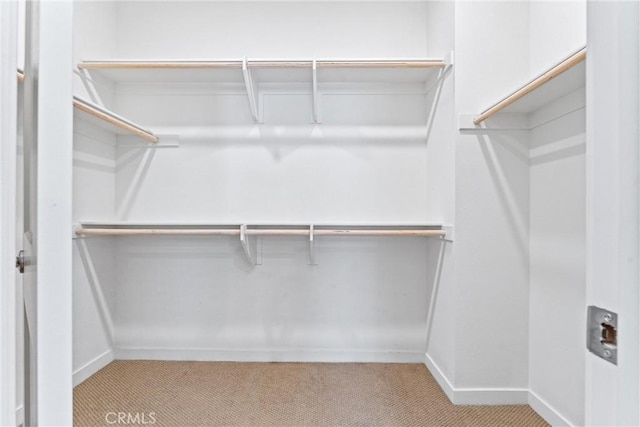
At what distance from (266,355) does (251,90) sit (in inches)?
65.1

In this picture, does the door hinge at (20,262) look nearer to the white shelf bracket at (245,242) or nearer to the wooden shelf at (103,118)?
the wooden shelf at (103,118)

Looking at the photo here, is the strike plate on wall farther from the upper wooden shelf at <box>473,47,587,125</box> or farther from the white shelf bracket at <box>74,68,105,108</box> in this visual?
the white shelf bracket at <box>74,68,105,108</box>

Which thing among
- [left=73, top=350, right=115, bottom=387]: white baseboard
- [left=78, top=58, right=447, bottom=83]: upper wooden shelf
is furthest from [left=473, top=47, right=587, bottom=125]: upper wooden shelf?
[left=73, top=350, right=115, bottom=387]: white baseboard

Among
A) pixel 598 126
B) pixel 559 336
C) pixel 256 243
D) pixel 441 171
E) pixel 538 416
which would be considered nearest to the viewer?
pixel 598 126

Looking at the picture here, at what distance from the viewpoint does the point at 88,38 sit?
215 centimetres

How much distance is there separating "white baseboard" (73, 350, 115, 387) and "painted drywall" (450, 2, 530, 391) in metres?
2.01

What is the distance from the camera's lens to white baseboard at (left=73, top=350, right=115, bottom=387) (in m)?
2.03

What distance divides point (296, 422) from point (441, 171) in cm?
147

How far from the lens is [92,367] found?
2.16 m

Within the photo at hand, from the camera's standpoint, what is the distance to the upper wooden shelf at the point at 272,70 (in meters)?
2.04

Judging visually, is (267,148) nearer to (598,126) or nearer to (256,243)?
(256,243)

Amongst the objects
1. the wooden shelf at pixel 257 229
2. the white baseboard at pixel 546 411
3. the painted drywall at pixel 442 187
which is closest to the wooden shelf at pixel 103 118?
the wooden shelf at pixel 257 229

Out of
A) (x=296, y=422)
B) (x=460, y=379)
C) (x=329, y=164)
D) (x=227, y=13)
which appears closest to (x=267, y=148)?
(x=329, y=164)

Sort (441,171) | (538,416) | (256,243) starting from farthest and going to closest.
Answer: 1. (256,243)
2. (441,171)
3. (538,416)
